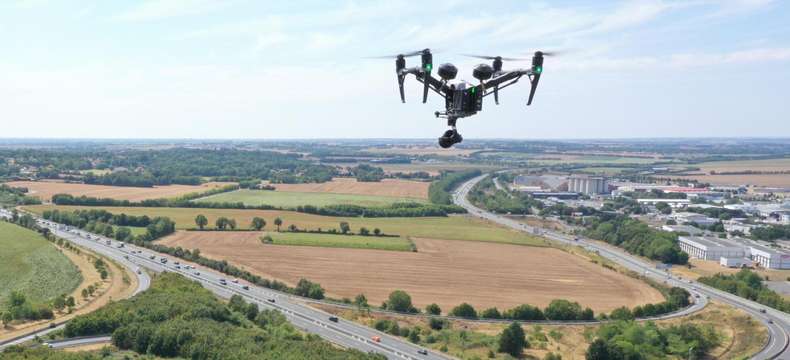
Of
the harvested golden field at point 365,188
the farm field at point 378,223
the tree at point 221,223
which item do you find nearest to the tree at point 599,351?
the farm field at point 378,223

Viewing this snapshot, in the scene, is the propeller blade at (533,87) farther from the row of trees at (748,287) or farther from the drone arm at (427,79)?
the row of trees at (748,287)

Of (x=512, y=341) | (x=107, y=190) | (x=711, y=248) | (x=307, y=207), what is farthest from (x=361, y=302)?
(x=107, y=190)

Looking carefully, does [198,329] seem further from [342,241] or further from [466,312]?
[342,241]

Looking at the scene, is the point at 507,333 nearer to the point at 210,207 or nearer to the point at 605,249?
the point at 605,249

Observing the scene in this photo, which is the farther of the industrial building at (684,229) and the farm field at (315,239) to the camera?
the industrial building at (684,229)

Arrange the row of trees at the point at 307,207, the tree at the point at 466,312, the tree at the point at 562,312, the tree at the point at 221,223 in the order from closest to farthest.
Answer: the tree at the point at 466,312, the tree at the point at 562,312, the tree at the point at 221,223, the row of trees at the point at 307,207
